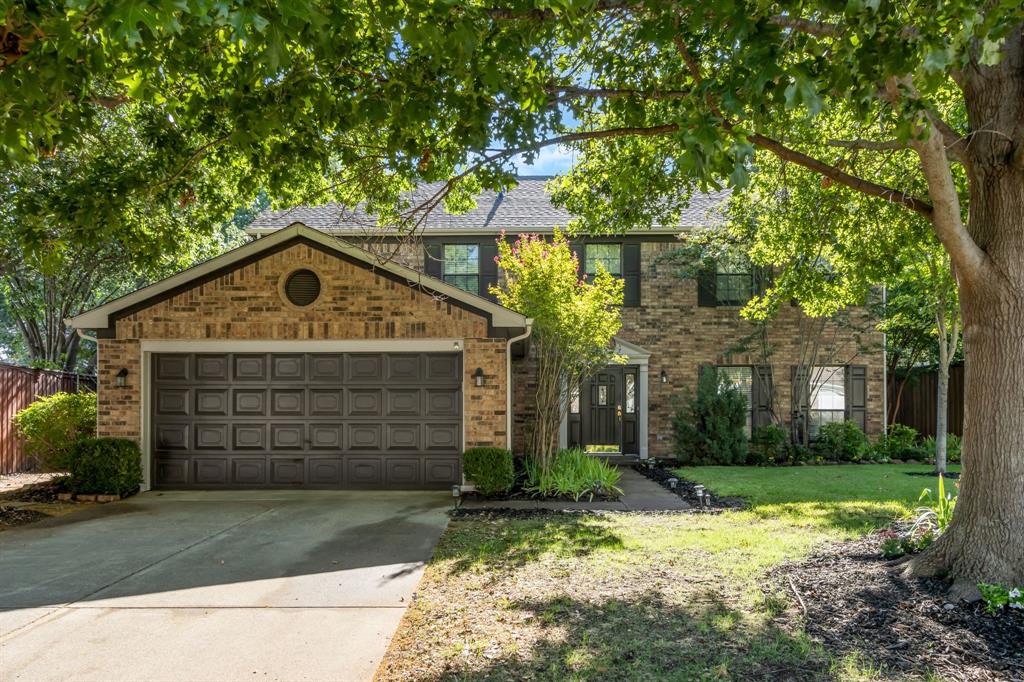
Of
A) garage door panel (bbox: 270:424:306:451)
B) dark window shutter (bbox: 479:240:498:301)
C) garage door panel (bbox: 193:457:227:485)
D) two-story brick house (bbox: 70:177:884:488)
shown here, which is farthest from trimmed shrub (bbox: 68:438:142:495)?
dark window shutter (bbox: 479:240:498:301)

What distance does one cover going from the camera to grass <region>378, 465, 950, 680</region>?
3.80 m

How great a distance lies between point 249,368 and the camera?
33.5ft

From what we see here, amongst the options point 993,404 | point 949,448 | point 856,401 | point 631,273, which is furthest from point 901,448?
point 993,404

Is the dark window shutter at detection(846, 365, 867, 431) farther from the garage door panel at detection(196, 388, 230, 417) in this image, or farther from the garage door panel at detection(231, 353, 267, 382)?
the garage door panel at detection(196, 388, 230, 417)

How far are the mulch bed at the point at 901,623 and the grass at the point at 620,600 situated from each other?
7.7 inches

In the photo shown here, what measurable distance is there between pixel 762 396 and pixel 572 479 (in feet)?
22.3

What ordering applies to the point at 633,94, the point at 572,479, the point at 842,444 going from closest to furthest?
the point at 633,94 < the point at 572,479 < the point at 842,444

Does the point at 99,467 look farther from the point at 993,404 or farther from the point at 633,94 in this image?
the point at 993,404

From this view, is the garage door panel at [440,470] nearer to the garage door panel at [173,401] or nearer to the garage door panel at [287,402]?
the garage door panel at [287,402]

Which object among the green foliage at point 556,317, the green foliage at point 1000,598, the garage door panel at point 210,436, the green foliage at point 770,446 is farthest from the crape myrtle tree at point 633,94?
the green foliage at point 770,446

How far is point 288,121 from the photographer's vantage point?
6.32 metres

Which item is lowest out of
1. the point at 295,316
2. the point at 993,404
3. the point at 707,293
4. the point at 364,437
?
the point at 364,437

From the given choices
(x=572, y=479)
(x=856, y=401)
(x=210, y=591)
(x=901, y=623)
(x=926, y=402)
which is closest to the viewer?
(x=901, y=623)

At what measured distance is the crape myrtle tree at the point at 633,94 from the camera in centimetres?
358
